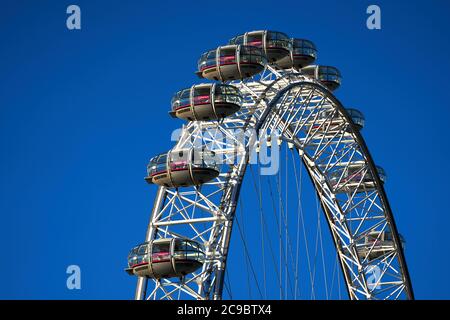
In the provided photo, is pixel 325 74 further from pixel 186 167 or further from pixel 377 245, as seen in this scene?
pixel 186 167

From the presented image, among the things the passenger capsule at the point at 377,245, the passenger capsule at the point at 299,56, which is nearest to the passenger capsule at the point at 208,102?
the passenger capsule at the point at 299,56

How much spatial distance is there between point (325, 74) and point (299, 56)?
609cm

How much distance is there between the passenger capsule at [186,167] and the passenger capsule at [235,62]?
19.5 feet

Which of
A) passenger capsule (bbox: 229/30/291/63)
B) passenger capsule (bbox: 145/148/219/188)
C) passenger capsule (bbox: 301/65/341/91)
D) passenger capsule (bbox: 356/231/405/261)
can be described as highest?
passenger capsule (bbox: 301/65/341/91)

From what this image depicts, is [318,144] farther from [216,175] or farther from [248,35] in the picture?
[216,175]

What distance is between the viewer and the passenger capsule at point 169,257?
5991 centimetres

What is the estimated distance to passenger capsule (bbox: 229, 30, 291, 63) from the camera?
71.2 meters

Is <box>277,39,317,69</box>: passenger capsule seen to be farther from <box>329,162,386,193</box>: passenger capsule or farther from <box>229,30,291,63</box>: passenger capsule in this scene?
<box>329,162,386,193</box>: passenger capsule

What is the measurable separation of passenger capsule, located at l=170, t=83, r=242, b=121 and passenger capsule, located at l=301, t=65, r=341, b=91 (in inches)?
580

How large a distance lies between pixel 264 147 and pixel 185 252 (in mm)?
9787

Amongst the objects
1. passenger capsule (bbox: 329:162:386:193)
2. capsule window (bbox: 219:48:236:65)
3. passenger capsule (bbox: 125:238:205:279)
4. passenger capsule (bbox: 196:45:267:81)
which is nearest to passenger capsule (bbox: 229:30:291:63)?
passenger capsule (bbox: 196:45:267:81)

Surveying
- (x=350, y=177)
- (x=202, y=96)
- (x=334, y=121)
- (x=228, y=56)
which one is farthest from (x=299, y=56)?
(x=350, y=177)

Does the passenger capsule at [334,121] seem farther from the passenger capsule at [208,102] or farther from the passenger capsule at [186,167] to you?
the passenger capsule at [186,167]
